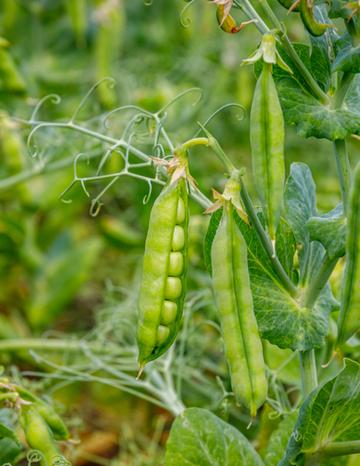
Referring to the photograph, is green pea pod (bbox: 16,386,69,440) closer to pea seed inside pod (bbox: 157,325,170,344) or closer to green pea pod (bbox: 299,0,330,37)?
pea seed inside pod (bbox: 157,325,170,344)

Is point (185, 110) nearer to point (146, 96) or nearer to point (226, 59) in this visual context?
point (146, 96)

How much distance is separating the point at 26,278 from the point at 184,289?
1700 millimetres

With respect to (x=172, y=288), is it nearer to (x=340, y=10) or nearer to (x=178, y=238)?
(x=178, y=238)

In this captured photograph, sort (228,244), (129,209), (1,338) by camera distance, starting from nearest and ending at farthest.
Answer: (228,244)
(1,338)
(129,209)

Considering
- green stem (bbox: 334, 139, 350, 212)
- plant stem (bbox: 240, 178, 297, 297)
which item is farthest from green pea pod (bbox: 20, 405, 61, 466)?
green stem (bbox: 334, 139, 350, 212)

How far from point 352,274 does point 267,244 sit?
13 cm

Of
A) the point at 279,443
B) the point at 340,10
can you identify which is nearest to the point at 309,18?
the point at 340,10

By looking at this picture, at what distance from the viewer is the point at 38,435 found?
124 centimetres

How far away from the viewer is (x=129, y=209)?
9.92 feet

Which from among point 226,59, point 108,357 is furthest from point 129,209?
point 108,357

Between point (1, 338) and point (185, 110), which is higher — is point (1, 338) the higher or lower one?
the lower one

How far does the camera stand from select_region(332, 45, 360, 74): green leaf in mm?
1069

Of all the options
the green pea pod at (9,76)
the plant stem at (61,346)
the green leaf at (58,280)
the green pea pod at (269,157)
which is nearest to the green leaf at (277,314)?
the green pea pod at (269,157)

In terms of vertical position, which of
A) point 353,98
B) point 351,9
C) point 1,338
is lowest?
point 1,338
